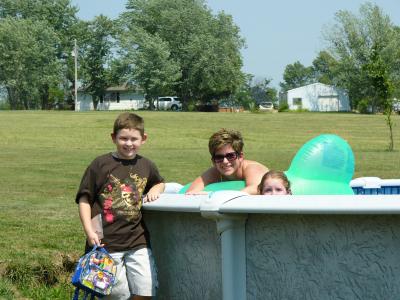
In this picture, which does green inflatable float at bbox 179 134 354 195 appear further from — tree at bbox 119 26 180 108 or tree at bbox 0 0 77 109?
tree at bbox 0 0 77 109

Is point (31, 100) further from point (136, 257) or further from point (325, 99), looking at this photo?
point (136, 257)

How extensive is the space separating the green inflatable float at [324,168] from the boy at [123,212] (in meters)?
0.59

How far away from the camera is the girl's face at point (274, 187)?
455cm

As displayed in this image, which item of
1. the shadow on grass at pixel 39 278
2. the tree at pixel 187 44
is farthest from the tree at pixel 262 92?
the shadow on grass at pixel 39 278

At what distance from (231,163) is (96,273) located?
1.05 m

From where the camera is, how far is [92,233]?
14.9 ft

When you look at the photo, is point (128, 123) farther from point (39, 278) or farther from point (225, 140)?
point (39, 278)

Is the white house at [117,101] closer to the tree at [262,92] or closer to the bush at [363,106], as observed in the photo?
the tree at [262,92]

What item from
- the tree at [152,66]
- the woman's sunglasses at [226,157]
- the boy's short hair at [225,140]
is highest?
the tree at [152,66]

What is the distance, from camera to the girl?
14.9 feet

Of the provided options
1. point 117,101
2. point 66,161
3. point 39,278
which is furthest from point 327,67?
point 39,278

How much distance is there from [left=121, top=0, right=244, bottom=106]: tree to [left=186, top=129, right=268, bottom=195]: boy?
232 feet

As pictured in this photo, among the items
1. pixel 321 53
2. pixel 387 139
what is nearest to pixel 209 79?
pixel 321 53

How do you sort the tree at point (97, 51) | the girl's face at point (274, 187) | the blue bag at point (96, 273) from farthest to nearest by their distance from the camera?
the tree at point (97, 51) < the girl's face at point (274, 187) < the blue bag at point (96, 273)
